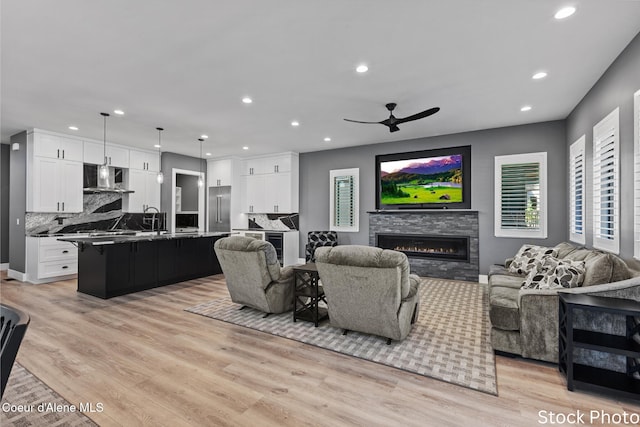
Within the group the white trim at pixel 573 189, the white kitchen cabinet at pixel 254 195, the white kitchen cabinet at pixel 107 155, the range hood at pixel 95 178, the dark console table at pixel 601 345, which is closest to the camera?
the dark console table at pixel 601 345

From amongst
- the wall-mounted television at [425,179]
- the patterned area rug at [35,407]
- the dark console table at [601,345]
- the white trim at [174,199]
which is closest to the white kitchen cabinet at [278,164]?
the white trim at [174,199]

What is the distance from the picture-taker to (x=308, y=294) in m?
3.58

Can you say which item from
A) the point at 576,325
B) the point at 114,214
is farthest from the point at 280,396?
the point at 114,214

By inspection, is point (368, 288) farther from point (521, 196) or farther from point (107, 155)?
point (107, 155)

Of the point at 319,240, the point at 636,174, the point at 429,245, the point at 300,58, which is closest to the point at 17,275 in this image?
the point at 319,240

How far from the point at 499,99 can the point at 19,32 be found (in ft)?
17.5

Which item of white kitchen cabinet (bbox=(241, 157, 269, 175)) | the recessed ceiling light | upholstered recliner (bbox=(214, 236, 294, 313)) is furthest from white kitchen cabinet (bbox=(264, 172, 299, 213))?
the recessed ceiling light

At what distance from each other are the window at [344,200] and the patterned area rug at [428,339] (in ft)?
9.72

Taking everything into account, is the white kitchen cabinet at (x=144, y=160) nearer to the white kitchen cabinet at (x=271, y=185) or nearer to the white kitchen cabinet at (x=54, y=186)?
the white kitchen cabinet at (x=54, y=186)

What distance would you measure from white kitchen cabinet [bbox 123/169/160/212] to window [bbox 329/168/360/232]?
14.6ft

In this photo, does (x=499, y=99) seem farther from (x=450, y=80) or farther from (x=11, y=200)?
(x=11, y=200)

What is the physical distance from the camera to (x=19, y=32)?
265 centimetres

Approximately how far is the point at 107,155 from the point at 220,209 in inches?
112

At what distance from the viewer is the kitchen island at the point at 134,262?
459cm
